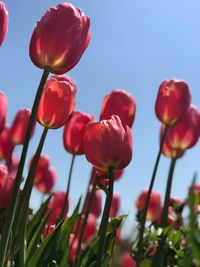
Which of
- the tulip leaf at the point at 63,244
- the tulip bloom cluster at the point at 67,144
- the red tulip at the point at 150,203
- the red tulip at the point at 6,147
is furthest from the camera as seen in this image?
the red tulip at the point at 150,203

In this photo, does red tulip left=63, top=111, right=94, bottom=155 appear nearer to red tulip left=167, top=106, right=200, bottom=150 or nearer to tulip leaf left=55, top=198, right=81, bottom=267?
tulip leaf left=55, top=198, right=81, bottom=267

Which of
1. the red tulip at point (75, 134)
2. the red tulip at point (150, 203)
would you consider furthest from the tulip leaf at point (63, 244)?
the red tulip at point (150, 203)

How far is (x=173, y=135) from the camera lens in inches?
119

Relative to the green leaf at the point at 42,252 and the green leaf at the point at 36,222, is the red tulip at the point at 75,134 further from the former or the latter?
the green leaf at the point at 42,252

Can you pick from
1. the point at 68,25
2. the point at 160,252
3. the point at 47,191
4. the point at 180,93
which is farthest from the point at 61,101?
the point at 47,191

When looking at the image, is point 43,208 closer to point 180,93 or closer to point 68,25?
point 68,25

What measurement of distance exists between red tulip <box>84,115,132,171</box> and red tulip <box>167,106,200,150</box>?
157 centimetres

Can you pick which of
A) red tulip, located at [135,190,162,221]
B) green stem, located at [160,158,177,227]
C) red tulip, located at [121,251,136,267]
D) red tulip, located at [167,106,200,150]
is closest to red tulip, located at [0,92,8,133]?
red tulip, located at [121,251,136,267]

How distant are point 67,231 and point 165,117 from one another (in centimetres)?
86

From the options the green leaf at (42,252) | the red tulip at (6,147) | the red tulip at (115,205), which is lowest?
the red tulip at (115,205)

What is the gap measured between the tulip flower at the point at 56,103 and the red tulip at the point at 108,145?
9.9 inches

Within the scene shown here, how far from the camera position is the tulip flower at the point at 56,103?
62.8 inches

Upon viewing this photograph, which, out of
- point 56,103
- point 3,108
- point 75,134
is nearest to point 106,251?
point 56,103

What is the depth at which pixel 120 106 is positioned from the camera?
6.02ft
